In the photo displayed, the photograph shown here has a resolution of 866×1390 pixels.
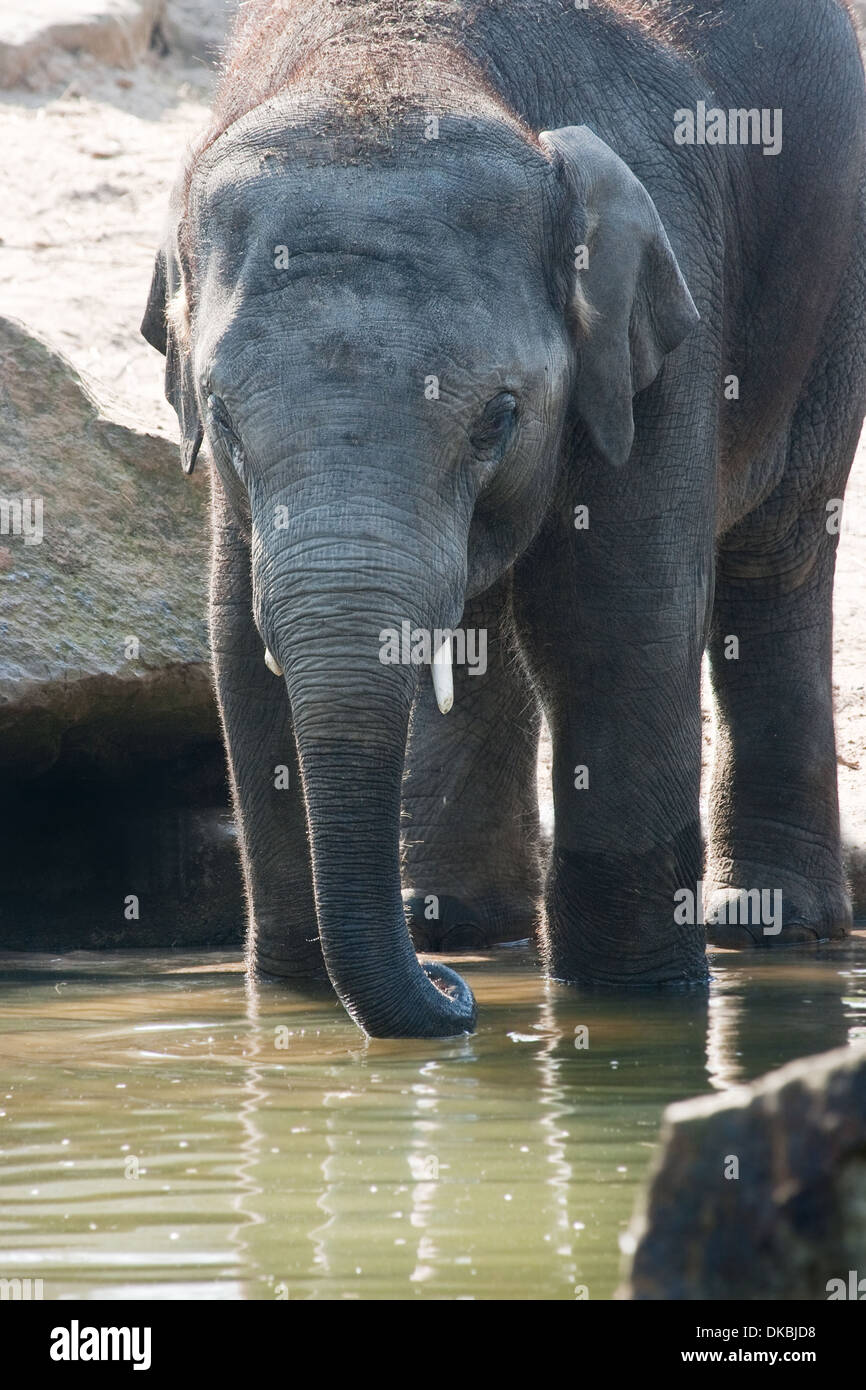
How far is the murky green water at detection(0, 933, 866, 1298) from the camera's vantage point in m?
3.10

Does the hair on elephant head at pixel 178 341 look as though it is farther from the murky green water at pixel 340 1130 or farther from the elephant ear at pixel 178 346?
the murky green water at pixel 340 1130

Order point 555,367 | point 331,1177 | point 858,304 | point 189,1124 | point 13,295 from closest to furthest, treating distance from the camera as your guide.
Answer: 1. point 331,1177
2. point 189,1124
3. point 555,367
4. point 858,304
5. point 13,295

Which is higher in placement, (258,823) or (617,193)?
(617,193)

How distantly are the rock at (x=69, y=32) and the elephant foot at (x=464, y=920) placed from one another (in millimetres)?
10864

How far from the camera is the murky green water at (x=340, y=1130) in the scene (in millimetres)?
3104

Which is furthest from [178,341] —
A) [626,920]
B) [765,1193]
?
[765,1193]

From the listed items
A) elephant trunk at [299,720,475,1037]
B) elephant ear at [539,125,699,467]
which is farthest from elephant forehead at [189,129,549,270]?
elephant trunk at [299,720,475,1037]

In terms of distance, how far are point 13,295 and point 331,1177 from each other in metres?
8.50

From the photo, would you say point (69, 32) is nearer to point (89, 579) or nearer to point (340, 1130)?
point (89, 579)

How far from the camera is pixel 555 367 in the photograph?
17.6 feet

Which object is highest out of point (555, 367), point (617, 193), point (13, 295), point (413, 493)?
point (13, 295)

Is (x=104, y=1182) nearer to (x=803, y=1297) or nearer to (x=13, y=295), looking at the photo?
(x=803, y=1297)

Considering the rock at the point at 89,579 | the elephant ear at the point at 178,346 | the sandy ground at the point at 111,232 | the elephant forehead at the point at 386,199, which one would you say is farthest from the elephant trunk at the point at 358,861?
the sandy ground at the point at 111,232
